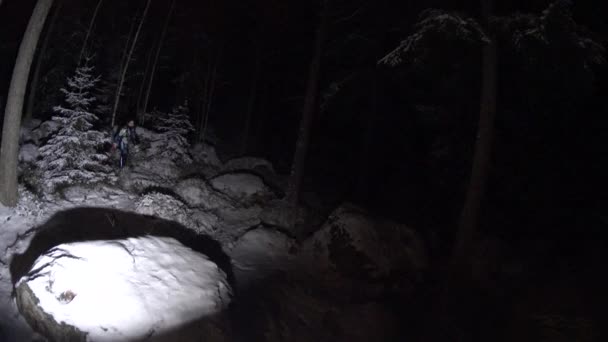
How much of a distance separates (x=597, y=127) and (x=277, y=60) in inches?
699

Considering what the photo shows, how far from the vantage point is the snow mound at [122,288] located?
18.5 ft

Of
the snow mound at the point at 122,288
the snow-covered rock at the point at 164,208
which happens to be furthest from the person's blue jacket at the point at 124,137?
the snow mound at the point at 122,288

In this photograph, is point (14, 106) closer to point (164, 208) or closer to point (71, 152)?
point (71, 152)

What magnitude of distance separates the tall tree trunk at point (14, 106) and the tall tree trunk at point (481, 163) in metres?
11.2

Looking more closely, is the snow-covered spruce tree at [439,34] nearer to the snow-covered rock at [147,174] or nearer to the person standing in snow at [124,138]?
the person standing in snow at [124,138]

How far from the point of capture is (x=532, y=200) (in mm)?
13023

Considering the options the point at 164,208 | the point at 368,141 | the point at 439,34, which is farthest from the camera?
the point at 368,141

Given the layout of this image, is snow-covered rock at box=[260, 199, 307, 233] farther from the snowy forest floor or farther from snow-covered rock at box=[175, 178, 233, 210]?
snow-covered rock at box=[175, 178, 233, 210]

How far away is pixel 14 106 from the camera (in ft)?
31.0

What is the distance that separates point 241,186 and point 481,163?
953 centimetres

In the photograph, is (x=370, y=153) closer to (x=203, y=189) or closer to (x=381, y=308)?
(x=203, y=189)

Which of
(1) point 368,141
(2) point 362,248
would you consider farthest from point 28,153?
(1) point 368,141

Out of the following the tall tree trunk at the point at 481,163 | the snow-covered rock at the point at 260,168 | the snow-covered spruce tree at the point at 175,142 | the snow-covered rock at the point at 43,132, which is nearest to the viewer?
the tall tree trunk at the point at 481,163

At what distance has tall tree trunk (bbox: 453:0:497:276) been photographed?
383 inches
